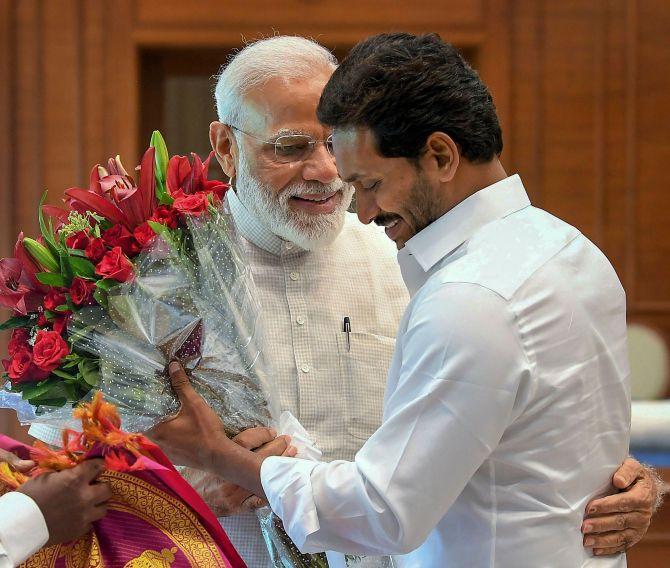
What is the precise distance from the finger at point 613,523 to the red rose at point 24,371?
37.1 inches

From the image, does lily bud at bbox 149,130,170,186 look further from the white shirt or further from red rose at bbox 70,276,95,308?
the white shirt

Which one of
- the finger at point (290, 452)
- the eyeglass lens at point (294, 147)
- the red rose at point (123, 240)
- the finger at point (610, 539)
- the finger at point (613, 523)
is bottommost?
the finger at point (610, 539)

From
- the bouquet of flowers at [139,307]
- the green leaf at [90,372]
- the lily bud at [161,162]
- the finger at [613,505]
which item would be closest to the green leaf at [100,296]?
the bouquet of flowers at [139,307]

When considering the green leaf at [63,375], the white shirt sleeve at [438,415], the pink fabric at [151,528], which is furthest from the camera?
the green leaf at [63,375]

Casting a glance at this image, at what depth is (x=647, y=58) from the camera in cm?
Result: 463

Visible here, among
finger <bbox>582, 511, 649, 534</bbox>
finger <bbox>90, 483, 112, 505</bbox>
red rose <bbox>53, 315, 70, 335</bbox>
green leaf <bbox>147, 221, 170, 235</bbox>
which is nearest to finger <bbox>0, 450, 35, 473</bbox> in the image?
finger <bbox>90, 483, 112, 505</bbox>

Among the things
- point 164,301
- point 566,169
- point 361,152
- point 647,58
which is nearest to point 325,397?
point 164,301

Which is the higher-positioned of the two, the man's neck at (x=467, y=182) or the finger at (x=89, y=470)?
the man's neck at (x=467, y=182)

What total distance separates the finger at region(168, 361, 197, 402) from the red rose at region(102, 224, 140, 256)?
21 centimetres

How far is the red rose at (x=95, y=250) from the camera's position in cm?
180

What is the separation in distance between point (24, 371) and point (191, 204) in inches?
16.2

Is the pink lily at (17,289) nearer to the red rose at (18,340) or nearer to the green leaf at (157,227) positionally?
the red rose at (18,340)

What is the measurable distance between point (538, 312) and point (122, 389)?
2.41 ft

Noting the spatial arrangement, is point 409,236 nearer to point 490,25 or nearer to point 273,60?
point 273,60
